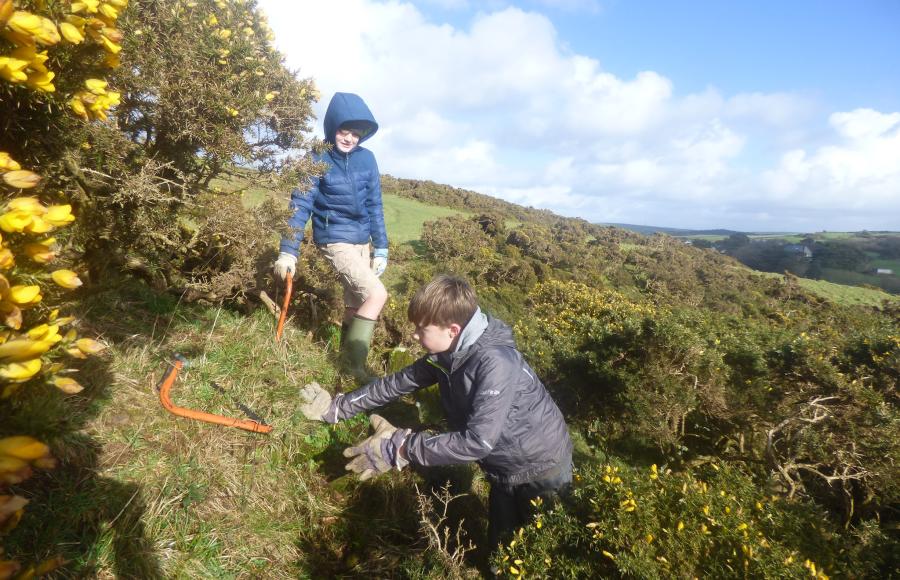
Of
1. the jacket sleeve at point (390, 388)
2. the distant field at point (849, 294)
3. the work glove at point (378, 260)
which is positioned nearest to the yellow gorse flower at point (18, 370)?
the jacket sleeve at point (390, 388)

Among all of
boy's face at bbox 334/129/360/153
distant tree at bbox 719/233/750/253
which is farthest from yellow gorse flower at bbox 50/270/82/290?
distant tree at bbox 719/233/750/253

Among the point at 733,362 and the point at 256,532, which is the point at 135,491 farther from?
the point at 733,362

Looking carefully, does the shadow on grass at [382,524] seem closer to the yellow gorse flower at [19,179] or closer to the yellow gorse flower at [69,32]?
the yellow gorse flower at [19,179]

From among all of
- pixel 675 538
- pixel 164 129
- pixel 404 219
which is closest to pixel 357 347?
pixel 164 129

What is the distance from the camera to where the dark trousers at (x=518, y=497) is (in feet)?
9.91

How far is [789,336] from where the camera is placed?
6.51 meters

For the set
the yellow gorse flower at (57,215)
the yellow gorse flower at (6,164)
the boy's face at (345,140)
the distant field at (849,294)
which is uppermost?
the boy's face at (345,140)

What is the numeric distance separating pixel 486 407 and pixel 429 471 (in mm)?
1473

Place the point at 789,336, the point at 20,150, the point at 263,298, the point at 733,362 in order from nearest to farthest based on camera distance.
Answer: the point at 20,150, the point at 263,298, the point at 733,362, the point at 789,336

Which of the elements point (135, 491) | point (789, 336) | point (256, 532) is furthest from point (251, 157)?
point (789, 336)

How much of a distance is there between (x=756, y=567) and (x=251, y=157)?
404 cm

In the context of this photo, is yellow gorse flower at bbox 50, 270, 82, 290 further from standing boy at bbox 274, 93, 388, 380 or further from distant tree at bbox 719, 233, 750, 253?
distant tree at bbox 719, 233, 750, 253

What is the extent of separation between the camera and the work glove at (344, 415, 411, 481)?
2.74m

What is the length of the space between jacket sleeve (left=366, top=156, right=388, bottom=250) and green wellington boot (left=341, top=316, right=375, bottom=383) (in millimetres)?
985
